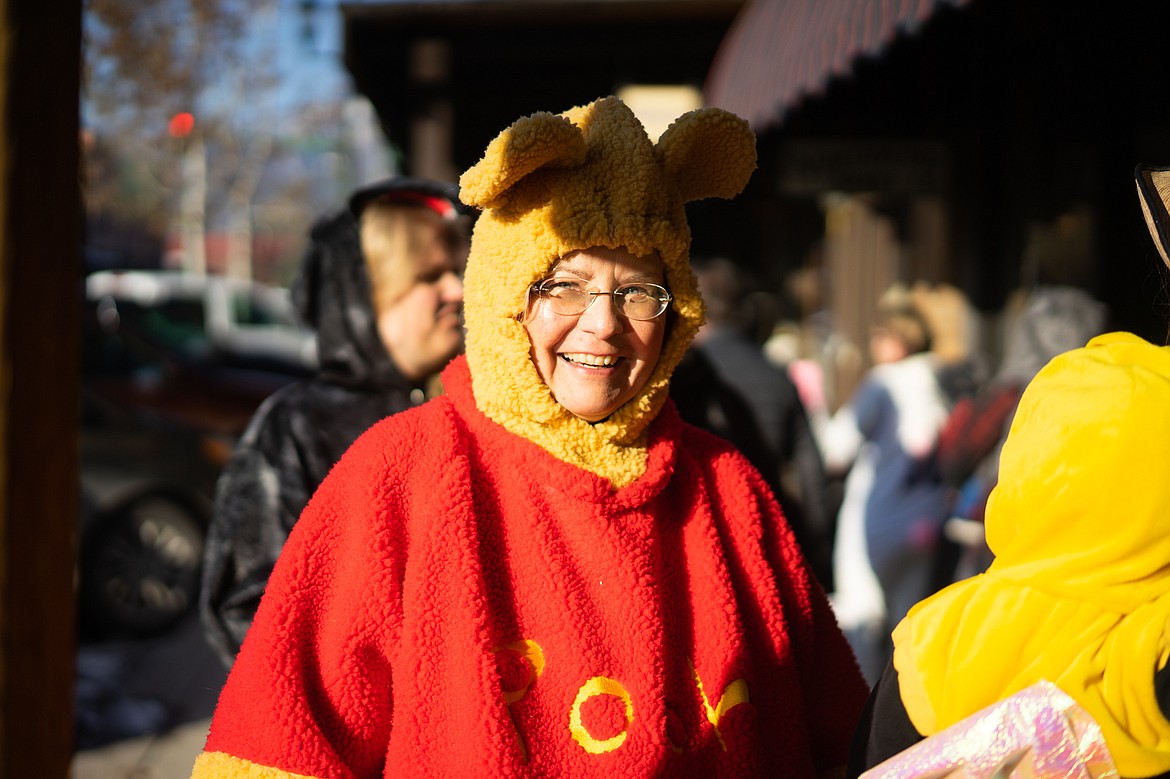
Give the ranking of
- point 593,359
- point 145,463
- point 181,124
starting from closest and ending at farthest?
point 593,359 → point 145,463 → point 181,124

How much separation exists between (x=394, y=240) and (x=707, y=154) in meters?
1.03

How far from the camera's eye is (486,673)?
158cm

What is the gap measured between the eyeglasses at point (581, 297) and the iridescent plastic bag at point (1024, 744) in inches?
33.1

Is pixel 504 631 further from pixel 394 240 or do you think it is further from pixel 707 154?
pixel 394 240

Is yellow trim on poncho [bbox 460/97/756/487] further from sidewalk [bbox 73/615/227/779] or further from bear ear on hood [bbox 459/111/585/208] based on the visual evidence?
sidewalk [bbox 73/615/227/779]

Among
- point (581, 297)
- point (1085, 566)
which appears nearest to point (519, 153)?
point (581, 297)

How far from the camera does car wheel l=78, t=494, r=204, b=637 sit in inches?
261

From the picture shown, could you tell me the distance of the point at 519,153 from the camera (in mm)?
1628

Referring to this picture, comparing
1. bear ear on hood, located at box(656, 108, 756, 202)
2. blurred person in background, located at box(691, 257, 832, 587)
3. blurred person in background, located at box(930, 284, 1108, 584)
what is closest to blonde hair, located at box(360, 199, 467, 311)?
bear ear on hood, located at box(656, 108, 756, 202)

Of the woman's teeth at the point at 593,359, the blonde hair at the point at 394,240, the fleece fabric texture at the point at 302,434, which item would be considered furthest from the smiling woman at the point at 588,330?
the blonde hair at the point at 394,240

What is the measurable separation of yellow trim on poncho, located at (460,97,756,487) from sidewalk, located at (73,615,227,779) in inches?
145

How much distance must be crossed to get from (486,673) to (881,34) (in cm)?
277

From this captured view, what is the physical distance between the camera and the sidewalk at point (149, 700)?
479 centimetres

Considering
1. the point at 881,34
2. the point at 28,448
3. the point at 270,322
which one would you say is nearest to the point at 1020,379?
the point at 881,34
